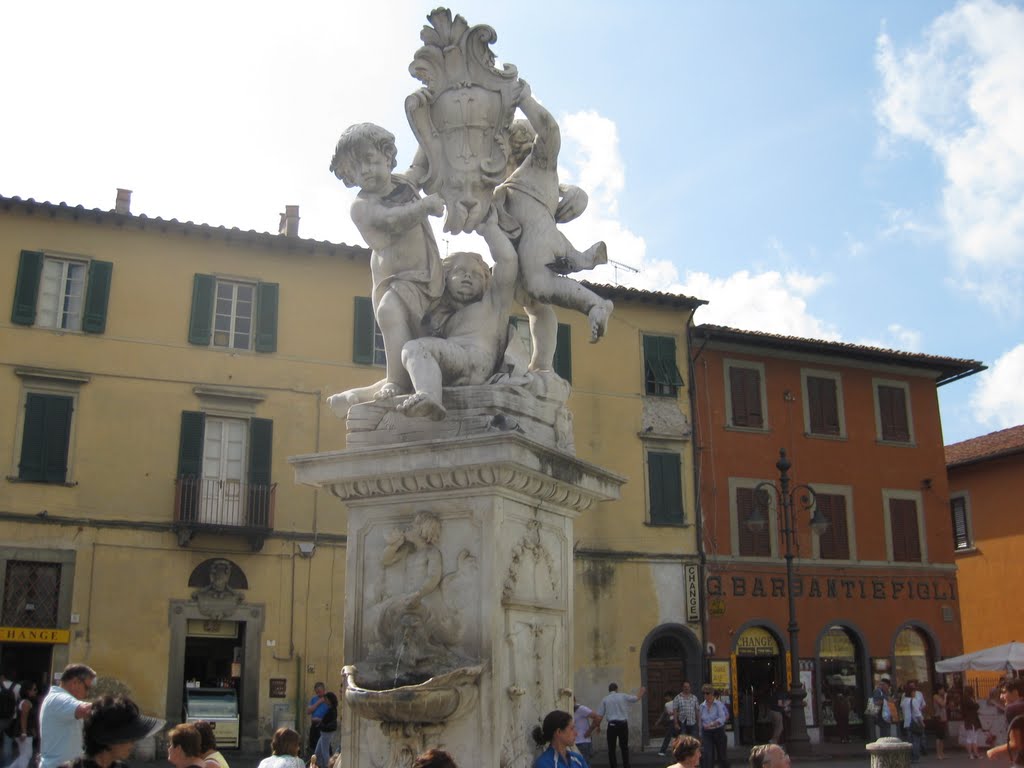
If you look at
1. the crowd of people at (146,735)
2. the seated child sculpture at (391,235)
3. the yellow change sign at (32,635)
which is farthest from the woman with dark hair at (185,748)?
the yellow change sign at (32,635)

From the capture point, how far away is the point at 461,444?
6336mm

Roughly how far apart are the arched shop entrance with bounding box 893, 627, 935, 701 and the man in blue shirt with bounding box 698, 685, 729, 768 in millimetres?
17269

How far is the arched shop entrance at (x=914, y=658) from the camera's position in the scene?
34.4m

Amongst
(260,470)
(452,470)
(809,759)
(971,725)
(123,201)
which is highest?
(123,201)

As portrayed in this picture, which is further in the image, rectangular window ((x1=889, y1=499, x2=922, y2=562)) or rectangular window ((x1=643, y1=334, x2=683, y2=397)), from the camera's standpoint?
rectangular window ((x1=889, y1=499, x2=922, y2=562))

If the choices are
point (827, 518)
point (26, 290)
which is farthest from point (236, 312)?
point (827, 518)

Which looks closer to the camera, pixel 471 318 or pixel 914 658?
pixel 471 318

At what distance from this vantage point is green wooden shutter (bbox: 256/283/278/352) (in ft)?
95.1

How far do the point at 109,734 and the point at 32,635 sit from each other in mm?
23964

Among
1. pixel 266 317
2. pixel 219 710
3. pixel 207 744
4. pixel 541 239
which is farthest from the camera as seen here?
pixel 266 317

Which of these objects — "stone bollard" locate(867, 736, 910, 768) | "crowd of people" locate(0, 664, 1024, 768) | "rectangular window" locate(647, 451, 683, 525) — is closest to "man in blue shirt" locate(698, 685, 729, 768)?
"crowd of people" locate(0, 664, 1024, 768)

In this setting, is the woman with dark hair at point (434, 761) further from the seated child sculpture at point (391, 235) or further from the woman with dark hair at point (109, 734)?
the seated child sculpture at point (391, 235)

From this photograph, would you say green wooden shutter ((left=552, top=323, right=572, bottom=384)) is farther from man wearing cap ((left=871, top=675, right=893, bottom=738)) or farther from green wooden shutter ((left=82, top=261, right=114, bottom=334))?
green wooden shutter ((left=82, top=261, right=114, bottom=334))

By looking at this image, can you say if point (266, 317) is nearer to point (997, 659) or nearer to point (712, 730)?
point (712, 730)
